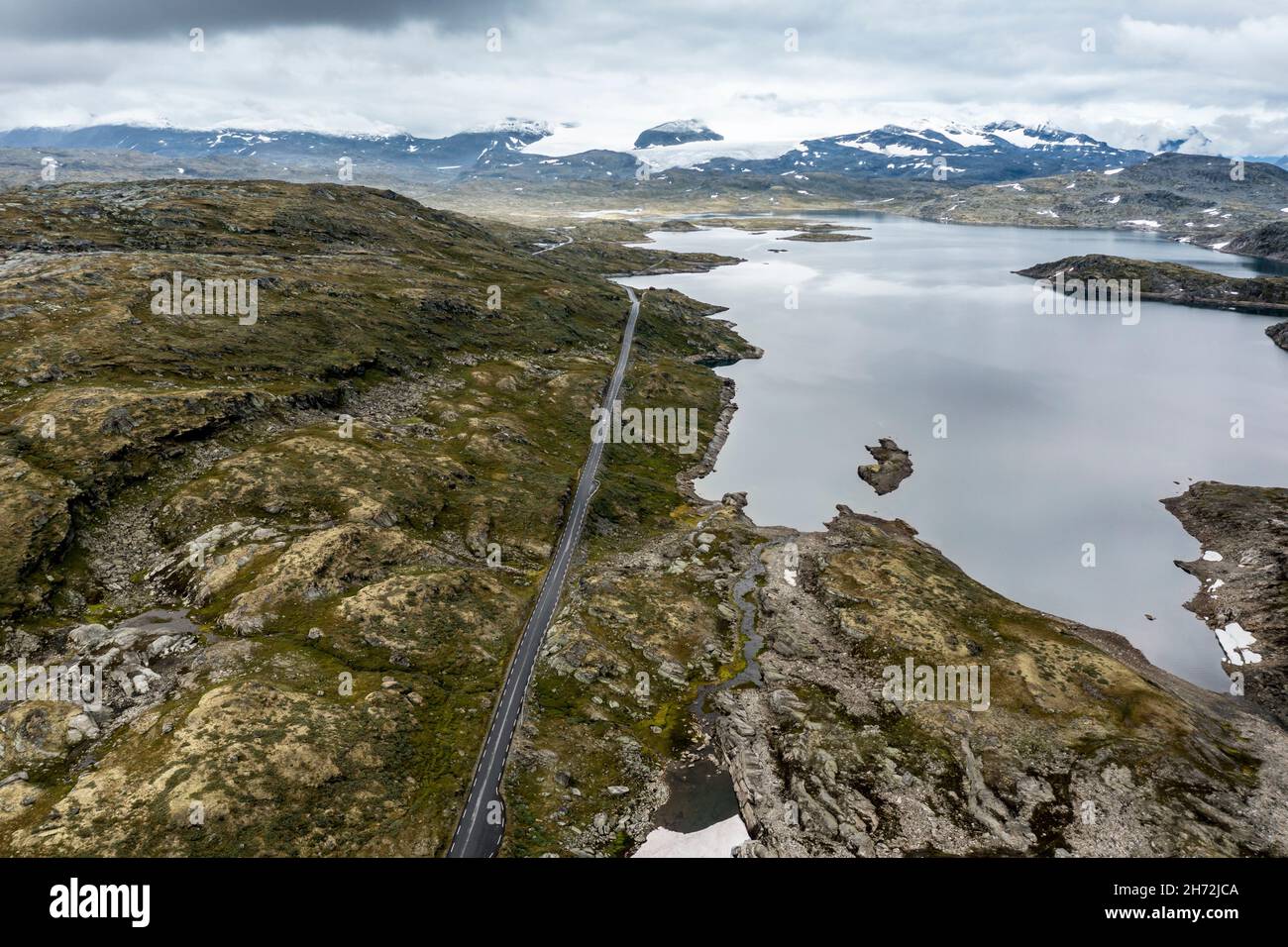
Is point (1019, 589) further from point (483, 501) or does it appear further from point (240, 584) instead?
point (240, 584)

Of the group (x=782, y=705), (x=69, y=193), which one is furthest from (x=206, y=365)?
(x=69, y=193)

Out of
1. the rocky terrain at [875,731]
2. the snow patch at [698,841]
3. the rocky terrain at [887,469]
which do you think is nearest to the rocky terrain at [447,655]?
the rocky terrain at [875,731]

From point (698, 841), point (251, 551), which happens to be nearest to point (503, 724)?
point (698, 841)

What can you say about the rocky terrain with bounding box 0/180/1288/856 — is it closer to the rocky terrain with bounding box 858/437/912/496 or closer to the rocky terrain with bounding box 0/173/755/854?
the rocky terrain with bounding box 0/173/755/854

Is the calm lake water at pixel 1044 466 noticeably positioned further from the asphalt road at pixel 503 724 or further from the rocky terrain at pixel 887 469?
the asphalt road at pixel 503 724

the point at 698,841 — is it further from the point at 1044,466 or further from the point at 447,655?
the point at 1044,466
